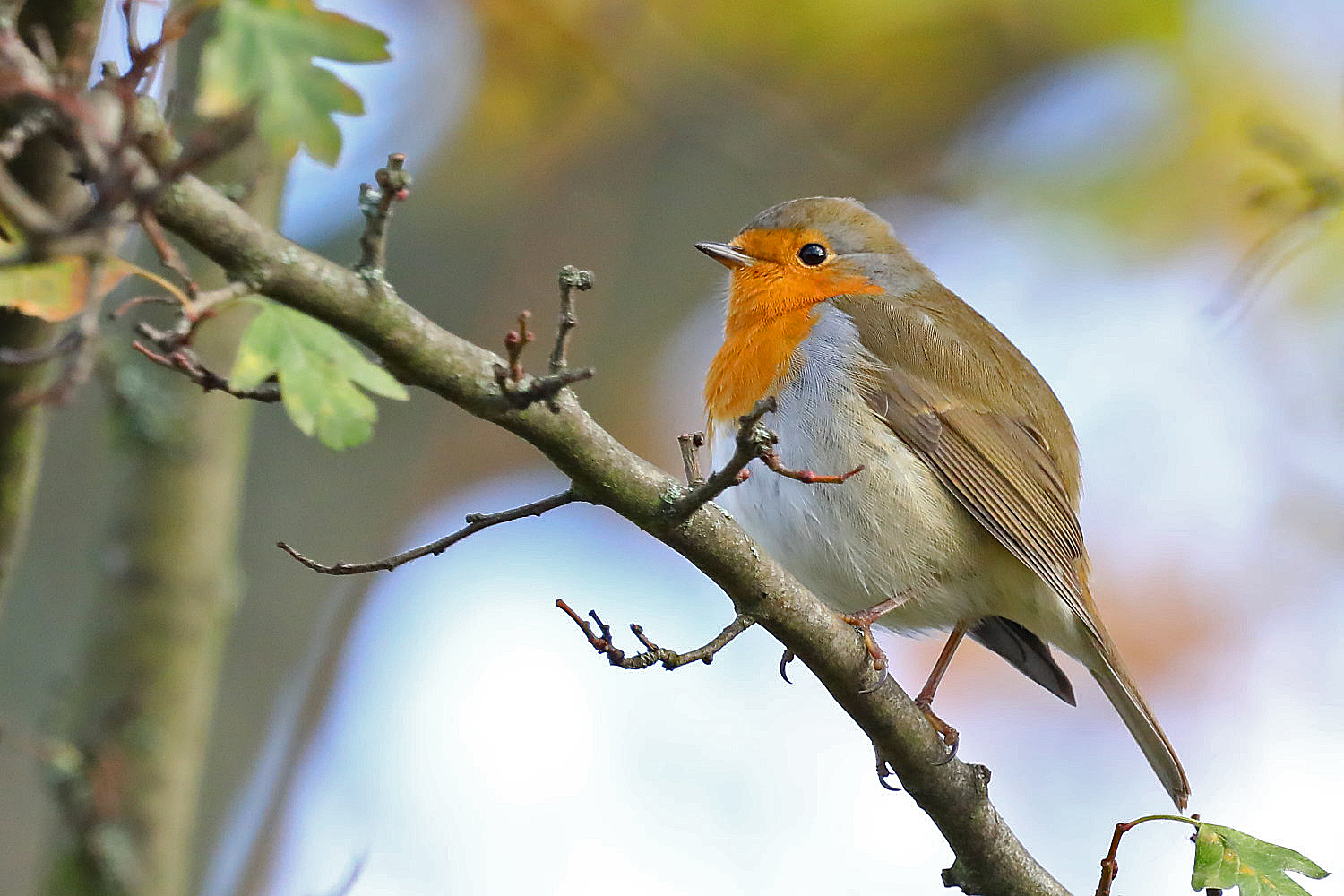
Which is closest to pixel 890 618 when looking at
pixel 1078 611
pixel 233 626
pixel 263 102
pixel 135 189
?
pixel 1078 611

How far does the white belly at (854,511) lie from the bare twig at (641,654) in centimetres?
125

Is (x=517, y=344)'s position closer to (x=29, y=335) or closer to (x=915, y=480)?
(x=29, y=335)

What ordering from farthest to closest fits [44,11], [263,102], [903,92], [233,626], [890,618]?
1. [903,92]
2. [233,626]
3. [890,618]
4. [44,11]
5. [263,102]

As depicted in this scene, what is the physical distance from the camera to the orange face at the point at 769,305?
3.79 m

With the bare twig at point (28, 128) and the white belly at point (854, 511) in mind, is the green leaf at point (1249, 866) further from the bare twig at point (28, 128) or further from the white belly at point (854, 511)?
the bare twig at point (28, 128)

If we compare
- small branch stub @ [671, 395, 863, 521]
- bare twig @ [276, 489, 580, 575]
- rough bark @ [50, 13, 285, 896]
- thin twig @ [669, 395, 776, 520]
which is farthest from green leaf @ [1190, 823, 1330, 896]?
rough bark @ [50, 13, 285, 896]

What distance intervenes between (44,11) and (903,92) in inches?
181

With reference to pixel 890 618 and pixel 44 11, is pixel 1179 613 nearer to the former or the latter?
pixel 890 618

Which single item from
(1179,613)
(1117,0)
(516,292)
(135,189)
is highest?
(1117,0)

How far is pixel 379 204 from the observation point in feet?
5.91

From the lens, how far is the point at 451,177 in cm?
582

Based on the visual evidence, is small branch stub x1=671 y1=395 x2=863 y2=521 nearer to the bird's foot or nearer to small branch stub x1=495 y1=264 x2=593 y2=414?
small branch stub x1=495 y1=264 x2=593 y2=414

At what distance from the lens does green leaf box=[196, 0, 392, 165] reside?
1690mm

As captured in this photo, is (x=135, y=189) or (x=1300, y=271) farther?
(x=1300, y=271)
